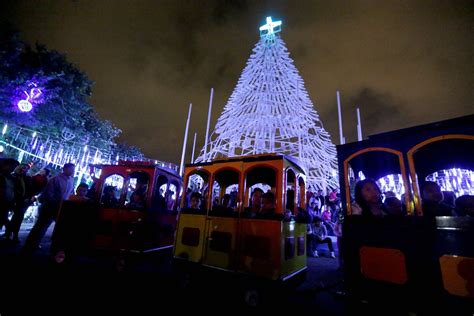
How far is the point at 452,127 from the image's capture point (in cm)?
300

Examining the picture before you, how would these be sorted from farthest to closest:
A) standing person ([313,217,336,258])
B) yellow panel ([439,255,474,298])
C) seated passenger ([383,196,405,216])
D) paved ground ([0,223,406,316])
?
standing person ([313,217,336,258]) < seated passenger ([383,196,405,216]) < paved ground ([0,223,406,316]) < yellow panel ([439,255,474,298])

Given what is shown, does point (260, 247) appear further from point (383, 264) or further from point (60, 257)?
point (60, 257)

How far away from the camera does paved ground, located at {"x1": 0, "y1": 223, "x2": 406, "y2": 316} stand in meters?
3.10

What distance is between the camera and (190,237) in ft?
15.1

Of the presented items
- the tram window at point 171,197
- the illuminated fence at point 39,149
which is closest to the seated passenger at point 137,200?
the tram window at point 171,197

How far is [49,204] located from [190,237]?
4.30m

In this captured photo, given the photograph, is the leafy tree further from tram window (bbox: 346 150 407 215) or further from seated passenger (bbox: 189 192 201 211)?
tram window (bbox: 346 150 407 215)

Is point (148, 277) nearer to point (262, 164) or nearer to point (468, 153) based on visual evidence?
point (262, 164)

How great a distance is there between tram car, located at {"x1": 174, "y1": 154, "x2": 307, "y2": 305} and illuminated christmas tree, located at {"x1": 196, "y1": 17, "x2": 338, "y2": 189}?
9.45 metres

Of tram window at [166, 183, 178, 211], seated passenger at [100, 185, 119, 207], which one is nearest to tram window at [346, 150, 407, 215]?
tram window at [166, 183, 178, 211]

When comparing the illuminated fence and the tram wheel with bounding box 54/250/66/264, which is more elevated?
the illuminated fence

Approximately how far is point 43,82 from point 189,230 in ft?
47.3

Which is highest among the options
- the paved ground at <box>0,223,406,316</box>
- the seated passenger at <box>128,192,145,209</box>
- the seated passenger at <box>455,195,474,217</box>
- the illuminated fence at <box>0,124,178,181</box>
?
the illuminated fence at <box>0,124,178,181</box>

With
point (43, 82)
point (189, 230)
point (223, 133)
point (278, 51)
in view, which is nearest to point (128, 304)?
point (189, 230)
